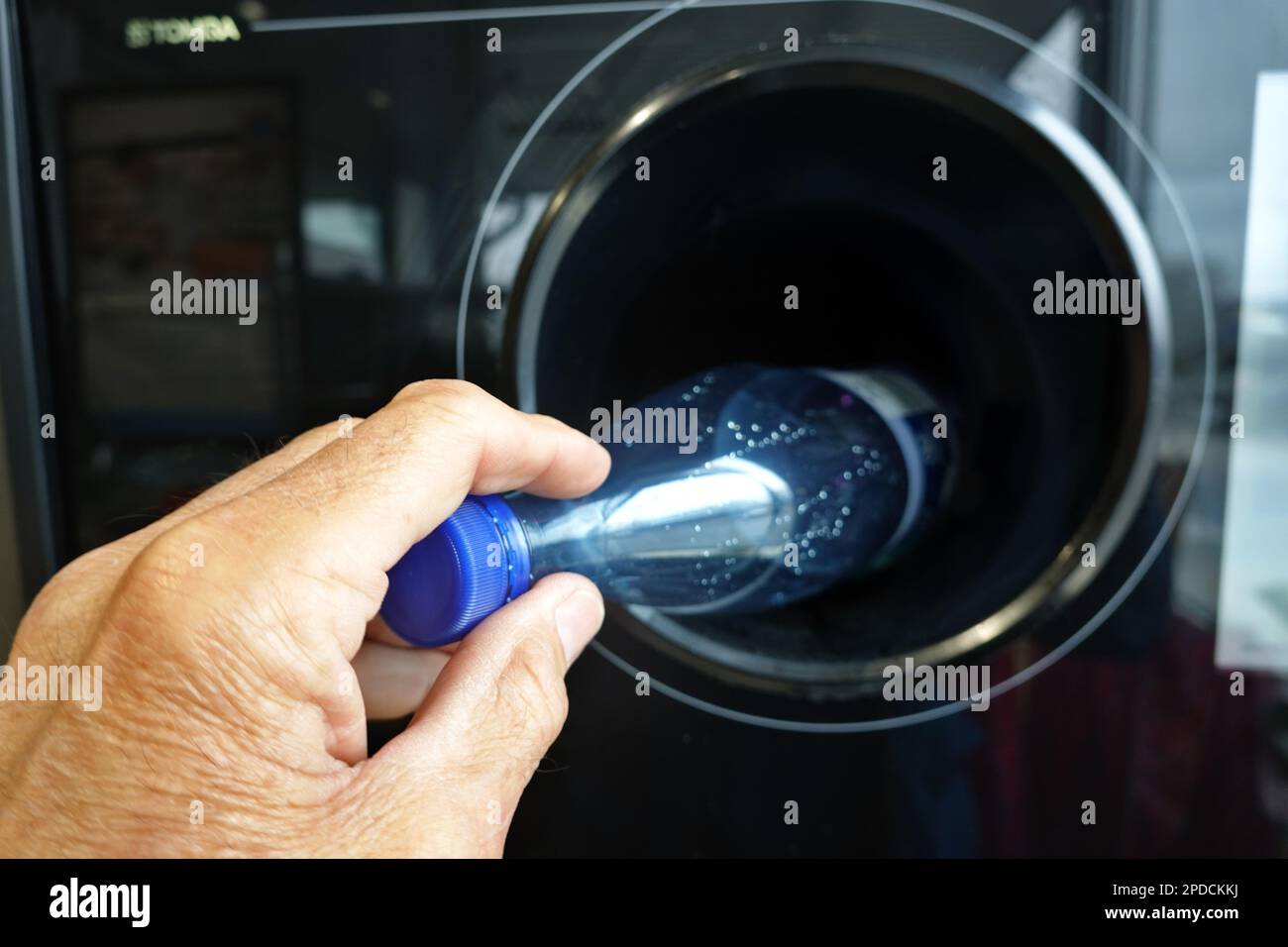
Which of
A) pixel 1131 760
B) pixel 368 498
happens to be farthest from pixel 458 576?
pixel 1131 760

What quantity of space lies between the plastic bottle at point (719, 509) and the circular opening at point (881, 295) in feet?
0.06

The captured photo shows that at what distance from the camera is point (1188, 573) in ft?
1.43

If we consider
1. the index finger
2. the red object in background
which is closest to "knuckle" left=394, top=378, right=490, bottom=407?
the index finger

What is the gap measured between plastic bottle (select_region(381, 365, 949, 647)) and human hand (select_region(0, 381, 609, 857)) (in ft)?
0.07

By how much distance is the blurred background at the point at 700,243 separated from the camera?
16.6 inches

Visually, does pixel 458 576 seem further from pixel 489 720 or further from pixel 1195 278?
pixel 1195 278

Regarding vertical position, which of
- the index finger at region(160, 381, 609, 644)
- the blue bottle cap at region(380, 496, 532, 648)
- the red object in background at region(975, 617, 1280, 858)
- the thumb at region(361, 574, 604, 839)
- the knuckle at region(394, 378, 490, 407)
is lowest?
the red object in background at region(975, 617, 1280, 858)

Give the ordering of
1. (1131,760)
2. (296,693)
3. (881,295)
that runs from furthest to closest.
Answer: (881,295)
(1131,760)
(296,693)

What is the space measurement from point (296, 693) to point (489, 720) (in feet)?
0.25

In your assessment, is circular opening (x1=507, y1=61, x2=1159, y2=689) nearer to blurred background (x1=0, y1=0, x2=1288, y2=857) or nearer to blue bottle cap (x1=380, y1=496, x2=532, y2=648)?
blurred background (x1=0, y1=0, x2=1288, y2=857)

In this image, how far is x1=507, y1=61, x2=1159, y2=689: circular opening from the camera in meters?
0.44

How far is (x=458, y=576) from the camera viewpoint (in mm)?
337
